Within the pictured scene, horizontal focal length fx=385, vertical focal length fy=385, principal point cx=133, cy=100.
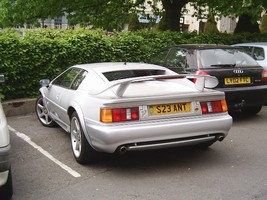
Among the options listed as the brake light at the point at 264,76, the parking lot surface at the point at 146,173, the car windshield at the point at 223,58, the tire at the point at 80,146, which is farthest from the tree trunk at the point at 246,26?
the tire at the point at 80,146

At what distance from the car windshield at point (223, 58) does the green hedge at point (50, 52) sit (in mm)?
3174

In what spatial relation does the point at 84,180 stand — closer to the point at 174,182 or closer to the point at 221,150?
the point at 174,182

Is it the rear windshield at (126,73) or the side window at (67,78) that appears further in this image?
the side window at (67,78)

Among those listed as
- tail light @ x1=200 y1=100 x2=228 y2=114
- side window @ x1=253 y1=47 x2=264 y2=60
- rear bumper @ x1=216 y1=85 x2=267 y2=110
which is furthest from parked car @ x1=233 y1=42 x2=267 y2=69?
tail light @ x1=200 y1=100 x2=228 y2=114

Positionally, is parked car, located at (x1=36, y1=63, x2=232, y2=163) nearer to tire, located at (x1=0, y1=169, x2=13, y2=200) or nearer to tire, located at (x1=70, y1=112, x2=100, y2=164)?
tire, located at (x1=70, y1=112, x2=100, y2=164)

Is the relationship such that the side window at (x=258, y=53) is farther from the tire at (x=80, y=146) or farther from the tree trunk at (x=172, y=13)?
the tree trunk at (x=172, y=13)

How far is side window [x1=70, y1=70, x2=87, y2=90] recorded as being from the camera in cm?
565

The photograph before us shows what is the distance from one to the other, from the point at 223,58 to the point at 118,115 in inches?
Answer: 144

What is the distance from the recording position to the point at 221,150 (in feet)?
18.7

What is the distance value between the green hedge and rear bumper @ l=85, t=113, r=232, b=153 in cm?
427

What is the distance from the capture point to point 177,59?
26.0 feet

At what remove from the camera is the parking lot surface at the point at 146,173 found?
13.8ft

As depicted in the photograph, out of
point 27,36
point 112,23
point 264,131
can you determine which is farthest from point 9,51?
point 112,23

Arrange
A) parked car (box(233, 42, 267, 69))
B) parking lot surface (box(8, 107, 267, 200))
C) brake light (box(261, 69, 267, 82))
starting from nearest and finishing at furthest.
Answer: parking lot surface (box(8, 107, 267, 200)) < brake light (box(261, 69, 267, 82)) < parked car (box(233, 42, 267, 69))
